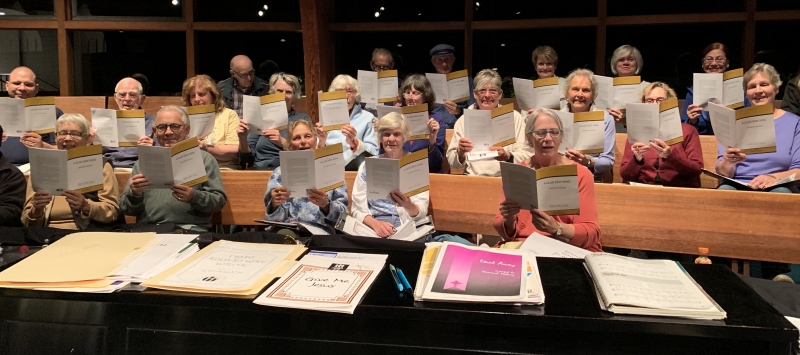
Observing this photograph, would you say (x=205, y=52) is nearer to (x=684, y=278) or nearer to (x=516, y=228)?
(x=516, y=228)

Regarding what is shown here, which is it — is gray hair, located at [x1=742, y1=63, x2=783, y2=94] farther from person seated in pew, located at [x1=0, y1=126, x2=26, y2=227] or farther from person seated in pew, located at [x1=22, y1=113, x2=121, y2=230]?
person seated in pew, located at [x1=0, y1=126, x2=26, y2=227]

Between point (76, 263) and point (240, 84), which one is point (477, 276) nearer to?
point (76, 263)

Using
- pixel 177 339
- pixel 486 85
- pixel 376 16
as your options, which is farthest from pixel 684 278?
pixel 376 16

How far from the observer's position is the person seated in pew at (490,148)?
3.53 metres

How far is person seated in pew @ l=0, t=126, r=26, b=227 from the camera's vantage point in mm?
3152

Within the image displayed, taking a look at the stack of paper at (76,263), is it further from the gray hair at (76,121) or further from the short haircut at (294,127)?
the gray hair at (76,121)

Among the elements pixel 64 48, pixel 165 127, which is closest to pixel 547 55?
pixel 165 127

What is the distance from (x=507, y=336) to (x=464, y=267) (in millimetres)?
234

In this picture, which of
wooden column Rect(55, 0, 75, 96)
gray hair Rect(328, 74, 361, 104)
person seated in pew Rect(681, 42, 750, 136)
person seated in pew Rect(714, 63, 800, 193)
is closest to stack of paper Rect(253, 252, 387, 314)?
person seated in pew Rect(714, 63, 800, 193)

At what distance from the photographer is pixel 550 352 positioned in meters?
1.27

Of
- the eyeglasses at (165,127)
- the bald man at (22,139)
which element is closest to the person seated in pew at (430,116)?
the eyeglasses at (165,127)

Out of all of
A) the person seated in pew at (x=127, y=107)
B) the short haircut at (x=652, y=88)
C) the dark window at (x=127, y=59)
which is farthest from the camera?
the dark window at (x=127, y=59)

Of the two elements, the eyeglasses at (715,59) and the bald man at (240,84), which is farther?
the bald man at (240,84)

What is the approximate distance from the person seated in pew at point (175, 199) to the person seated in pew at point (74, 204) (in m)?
0.09
